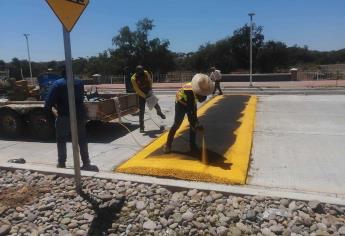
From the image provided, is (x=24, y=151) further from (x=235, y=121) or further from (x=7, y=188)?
(x=235, y=121)

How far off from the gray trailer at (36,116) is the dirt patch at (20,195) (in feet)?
11.6

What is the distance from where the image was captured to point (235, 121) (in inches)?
402

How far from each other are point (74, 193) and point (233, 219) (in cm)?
220

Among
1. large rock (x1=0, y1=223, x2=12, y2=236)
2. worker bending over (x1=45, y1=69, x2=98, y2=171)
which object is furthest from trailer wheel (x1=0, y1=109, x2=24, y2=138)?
large rock (x1=0, y1=223, x2=12, y2=236)

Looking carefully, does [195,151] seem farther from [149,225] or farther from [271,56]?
[271,56]

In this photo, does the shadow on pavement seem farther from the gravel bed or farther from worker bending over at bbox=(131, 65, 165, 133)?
the gravel bed

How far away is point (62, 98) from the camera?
6328mm

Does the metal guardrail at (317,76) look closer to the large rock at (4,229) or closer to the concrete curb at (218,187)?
the concrete curb at (218,187)

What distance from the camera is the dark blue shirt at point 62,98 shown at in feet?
20.4

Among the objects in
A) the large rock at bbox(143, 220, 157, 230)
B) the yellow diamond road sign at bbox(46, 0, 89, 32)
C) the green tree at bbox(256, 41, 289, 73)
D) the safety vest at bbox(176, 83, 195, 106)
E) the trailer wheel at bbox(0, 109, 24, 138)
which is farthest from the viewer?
the green tree at bbox(256, 41, 289, 73)

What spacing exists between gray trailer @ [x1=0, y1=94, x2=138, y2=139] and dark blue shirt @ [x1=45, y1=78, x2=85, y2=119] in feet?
7.78

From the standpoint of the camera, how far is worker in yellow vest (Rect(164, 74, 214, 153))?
6066 mm

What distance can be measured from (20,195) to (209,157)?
3.01 meters

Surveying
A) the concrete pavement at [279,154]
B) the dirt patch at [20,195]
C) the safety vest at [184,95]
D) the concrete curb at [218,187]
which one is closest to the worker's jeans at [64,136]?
the concrete pavement at [279,154]
